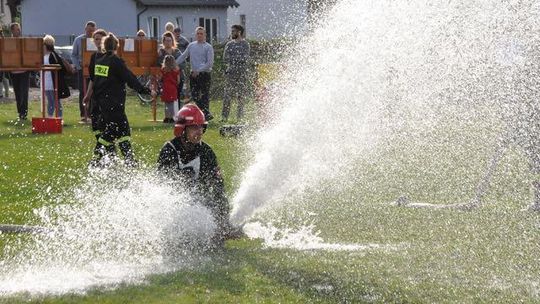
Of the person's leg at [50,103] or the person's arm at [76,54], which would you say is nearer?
the person's leg at [50,103]

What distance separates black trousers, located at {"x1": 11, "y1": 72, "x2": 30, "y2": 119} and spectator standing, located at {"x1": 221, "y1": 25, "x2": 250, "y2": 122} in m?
4.41

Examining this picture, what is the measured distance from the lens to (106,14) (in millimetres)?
64938

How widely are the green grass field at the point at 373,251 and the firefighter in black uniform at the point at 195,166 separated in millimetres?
394

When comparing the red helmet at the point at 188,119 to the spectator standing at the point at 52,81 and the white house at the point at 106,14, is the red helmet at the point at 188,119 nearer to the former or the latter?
the spectator standing at the point at 52,81

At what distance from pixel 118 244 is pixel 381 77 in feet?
11.5

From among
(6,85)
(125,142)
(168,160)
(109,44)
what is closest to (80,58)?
(6,85)

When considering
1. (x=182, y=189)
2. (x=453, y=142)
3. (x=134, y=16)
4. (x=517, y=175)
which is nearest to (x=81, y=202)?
(x=182, y=189)

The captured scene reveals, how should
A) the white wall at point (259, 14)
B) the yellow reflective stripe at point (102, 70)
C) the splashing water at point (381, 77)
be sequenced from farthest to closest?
the white wall at point (259, 14)
the yellow reflective stripe at point (102, 70)
the splashing water at point (381, 77)

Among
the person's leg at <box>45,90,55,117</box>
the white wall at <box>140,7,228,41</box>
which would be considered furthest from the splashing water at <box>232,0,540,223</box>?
the white wall at <box>140,7,228,41</box>

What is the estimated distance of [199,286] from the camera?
776 centimetres

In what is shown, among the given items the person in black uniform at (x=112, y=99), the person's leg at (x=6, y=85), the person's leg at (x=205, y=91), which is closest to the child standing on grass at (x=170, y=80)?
the person's leg at (x=205, y=91)

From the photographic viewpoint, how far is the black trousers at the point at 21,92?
22.1 m

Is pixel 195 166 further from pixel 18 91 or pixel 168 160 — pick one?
pixel 18 91

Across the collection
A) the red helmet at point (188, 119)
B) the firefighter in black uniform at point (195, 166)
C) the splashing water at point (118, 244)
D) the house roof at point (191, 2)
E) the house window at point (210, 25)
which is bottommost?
the splashing water at point (118, 244)
